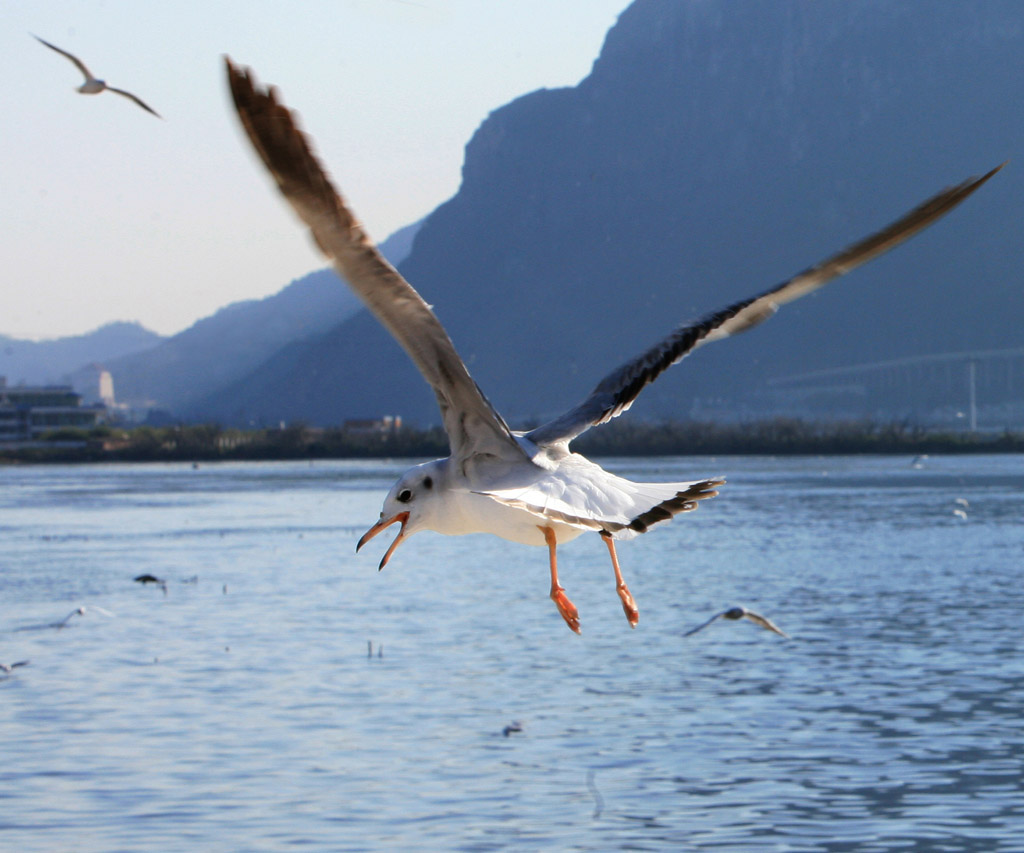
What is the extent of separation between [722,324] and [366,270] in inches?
137

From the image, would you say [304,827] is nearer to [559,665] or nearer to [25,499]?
[559,665]

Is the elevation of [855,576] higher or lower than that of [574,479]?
lower

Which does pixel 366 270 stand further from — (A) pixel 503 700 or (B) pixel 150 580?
(B) pixel 150 580

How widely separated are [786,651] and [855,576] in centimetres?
1780

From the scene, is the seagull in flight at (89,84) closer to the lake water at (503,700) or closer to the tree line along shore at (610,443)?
the lake water at (503,700)

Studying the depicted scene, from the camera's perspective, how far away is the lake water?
24.3 m

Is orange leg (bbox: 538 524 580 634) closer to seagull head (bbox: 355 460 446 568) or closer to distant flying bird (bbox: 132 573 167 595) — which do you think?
seagull head (bbox: 355 460 446 568)

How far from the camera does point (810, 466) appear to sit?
13538 centimetres

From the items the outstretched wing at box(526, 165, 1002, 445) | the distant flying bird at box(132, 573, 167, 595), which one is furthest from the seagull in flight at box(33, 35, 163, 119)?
the distant flying bird at box(132, 573, 167, 595)

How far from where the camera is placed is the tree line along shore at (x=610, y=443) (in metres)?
142

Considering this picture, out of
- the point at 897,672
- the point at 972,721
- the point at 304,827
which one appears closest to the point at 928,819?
the point at 972,721

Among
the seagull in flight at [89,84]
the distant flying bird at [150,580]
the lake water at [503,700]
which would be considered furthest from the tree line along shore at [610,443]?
the seagull in flight at [89,84]

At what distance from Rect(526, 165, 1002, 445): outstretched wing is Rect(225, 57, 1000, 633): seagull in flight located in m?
0.01

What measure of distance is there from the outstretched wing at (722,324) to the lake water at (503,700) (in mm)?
15126
